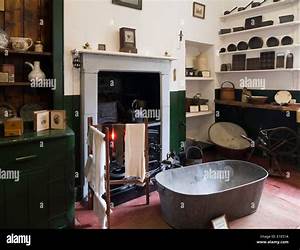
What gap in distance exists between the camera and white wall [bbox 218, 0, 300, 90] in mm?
3494

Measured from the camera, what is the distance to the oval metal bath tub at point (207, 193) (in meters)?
2.01

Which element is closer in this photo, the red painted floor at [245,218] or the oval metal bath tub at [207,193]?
the oval metal bath tub at [207,193]

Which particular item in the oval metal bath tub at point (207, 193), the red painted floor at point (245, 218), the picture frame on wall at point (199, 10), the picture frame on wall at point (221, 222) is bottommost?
the red painted floor at point (245, 218)

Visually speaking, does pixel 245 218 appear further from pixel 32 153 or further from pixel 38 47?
pixel 38 47

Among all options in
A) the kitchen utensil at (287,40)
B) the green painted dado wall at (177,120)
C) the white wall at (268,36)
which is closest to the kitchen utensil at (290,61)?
the white wall at (268,36)

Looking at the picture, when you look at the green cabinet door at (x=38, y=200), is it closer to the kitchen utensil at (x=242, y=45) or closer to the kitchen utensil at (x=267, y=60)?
the kitchen utensil at (x=267, y=60)

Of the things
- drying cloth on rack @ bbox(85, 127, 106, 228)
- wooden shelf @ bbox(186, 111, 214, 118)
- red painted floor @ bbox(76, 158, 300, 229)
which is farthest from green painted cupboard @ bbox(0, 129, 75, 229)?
wooden shelf @ bbox(186, 111, 214, 118)

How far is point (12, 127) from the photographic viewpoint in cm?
184

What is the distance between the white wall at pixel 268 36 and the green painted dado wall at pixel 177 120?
1.00 metres

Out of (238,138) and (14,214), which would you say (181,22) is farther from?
(14,214)

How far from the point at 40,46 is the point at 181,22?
1.97m

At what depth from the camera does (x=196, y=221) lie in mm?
2033

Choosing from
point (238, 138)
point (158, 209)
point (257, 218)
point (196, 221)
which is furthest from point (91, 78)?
point (238, 138)

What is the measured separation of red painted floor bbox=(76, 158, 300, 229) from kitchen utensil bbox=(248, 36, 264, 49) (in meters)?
1.98
